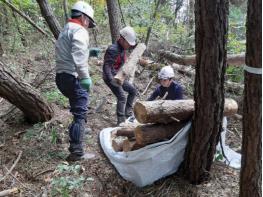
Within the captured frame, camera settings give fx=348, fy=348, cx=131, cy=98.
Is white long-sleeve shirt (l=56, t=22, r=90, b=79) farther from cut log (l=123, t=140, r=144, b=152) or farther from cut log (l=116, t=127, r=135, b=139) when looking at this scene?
cut log (l=123, t=140, r=144, b=152)

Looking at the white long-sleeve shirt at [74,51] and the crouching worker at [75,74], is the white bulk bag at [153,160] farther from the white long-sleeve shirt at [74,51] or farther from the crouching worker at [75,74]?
Answer: the white long-sleeve shirt at [74,51]

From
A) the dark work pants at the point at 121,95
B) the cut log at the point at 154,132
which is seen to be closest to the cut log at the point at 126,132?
the cut log at the point at 154,132

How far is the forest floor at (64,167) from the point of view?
391cm

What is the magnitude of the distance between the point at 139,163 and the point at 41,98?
7.00ft

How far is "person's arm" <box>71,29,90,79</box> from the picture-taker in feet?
14.2

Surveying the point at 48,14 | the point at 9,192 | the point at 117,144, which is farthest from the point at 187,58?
the point at 9,192

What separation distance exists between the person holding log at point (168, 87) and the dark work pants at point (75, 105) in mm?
1230

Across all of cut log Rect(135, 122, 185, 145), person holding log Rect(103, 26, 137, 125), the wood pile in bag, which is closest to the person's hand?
person holding log Rect(103, 26, 137, 125)

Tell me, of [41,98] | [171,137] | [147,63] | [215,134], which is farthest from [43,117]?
[147,63]

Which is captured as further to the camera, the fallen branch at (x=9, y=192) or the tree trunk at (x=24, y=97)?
the tree trunk at (x=24, y=97)

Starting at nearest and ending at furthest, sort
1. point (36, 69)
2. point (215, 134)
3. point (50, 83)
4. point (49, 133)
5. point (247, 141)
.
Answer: point (247, 141), point (215, 134), point (49, 133), point (50, 83), point (36, 69)

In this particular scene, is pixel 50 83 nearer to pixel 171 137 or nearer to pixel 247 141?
pixel 171 137

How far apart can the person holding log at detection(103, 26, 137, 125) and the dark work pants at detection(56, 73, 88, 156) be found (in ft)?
3.36

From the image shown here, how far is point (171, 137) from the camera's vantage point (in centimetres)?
392
